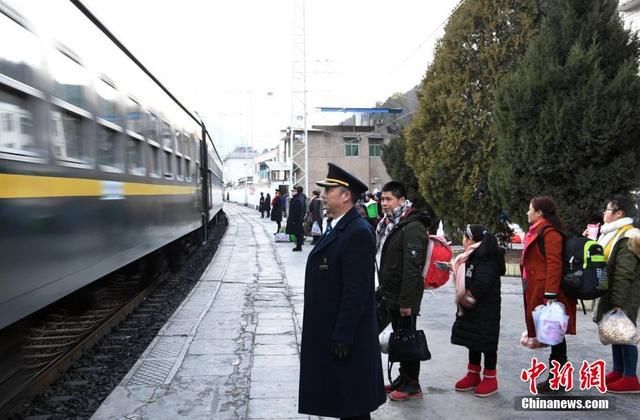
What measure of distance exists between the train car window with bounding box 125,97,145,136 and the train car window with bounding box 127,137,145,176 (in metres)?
0.13

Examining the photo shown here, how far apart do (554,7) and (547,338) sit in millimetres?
6210

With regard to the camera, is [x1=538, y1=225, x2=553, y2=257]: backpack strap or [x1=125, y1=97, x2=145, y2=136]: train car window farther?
[x1=125, y1=97, x2=145, y2=136]: train car window

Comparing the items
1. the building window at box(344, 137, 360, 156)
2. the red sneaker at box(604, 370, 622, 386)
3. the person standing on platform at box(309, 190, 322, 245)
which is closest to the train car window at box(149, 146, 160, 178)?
the red sneaker at box(604, 370, 622, 386)

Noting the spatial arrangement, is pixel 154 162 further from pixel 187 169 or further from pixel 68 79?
pixel 187 169

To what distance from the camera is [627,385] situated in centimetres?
481

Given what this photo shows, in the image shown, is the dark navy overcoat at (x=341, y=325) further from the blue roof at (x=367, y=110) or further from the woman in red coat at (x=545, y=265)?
the blue roof at (x=367, y=110)

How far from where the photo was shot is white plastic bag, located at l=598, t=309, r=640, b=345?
466 cm

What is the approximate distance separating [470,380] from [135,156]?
443 cm

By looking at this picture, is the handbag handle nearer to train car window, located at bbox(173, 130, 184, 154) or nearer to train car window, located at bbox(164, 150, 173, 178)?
train car window, located at bbox(164, 150, 173, 178)

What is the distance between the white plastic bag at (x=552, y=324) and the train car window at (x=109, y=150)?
396cm

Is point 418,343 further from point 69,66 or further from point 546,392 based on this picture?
point 69,66

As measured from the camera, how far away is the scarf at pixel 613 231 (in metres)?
4.91

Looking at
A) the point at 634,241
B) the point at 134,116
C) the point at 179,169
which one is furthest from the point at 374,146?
the point at 634,241

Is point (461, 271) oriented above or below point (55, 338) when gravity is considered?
above
